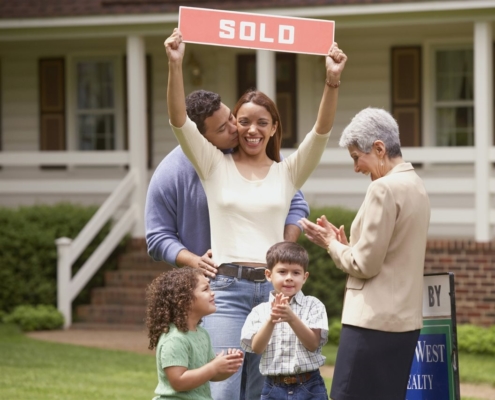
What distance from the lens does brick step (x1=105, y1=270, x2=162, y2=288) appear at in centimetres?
1473

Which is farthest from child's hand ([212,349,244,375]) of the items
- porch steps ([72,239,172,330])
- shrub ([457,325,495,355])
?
porch steps ([72,239,172,330])

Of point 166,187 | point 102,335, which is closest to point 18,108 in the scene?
point 102,335

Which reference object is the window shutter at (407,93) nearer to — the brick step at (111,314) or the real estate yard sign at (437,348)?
the brick step at (111,314)

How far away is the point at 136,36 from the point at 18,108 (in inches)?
119

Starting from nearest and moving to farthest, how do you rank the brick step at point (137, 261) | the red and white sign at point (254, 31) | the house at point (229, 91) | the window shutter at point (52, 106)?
the red and white sign at point (254, 31) < the house at point (229, 91) < the brick step at point (137, 261) < the window shutter at point (52, 106)

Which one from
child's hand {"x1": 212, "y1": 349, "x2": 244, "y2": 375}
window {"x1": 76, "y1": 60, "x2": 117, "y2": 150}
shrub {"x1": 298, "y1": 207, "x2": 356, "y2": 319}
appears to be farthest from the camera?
window {"x1": 76, "y1": 60, "x2": 117, "y2": 150}

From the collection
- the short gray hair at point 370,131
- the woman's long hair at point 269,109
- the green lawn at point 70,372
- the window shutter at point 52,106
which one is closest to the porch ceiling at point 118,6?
the window shutter at point 52,106

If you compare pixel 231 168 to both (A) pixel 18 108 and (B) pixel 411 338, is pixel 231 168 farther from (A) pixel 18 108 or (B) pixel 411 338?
(A) pixel 18 108

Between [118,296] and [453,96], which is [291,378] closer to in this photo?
[118,296]

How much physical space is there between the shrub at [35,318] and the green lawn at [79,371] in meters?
0.92

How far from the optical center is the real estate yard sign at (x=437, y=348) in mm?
5625

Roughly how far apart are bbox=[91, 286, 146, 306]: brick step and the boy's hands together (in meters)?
9.88

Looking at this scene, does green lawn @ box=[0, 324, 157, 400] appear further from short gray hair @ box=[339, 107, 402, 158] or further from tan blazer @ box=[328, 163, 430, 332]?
short gray hair @ box=[339, 107, 402, 158]

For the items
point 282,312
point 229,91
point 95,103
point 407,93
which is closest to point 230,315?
point 282,312
